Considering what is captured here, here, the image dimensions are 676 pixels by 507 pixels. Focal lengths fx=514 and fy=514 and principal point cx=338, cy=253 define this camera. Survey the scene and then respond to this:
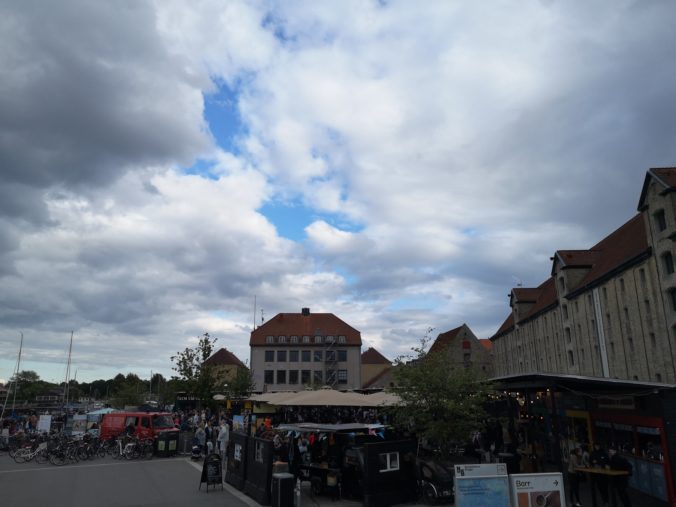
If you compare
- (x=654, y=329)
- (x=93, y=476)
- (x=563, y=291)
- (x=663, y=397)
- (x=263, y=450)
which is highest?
(x=563, y=291)

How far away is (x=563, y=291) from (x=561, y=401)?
24.4 metres

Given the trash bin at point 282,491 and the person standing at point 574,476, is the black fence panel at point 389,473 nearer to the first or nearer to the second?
the trash bin at point 282,491

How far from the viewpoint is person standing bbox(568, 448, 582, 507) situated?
14.7 meters

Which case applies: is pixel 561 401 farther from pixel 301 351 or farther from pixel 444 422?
pixel 301 351

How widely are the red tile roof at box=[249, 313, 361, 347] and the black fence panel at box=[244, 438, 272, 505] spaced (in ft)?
219

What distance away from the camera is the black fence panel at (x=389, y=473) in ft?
48.6

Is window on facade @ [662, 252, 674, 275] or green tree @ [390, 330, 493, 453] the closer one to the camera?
green tree @ [390, 330, 493, 453]

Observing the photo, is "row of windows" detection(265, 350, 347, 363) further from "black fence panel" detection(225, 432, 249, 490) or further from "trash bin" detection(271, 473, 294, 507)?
"trash bin" detection(271, 473, 294, 507)

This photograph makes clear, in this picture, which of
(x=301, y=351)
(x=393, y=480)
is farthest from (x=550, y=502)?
(x=301, y=351)

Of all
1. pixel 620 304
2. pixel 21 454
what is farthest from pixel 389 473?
pixel 620 304

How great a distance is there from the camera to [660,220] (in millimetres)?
28703

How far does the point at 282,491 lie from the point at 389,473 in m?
3.34

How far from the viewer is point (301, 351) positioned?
83.1 m

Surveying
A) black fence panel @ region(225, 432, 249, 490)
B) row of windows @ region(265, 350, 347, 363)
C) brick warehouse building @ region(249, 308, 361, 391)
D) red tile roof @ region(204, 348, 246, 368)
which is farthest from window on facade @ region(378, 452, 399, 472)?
red tile roof @ region(204, 348, 246, 368)
